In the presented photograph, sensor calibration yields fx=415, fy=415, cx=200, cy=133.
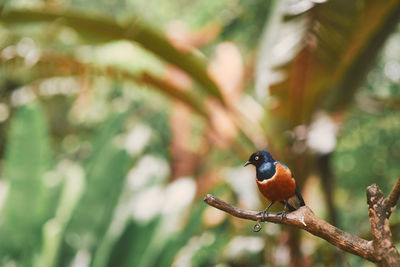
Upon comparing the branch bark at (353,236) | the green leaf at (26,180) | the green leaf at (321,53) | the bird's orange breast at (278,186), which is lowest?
the branch bark at (353,236)

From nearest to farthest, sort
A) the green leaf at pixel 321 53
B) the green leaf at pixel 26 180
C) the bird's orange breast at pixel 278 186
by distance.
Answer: the bird's orange breast at pixel 278 186, the green leaf at pixel 321 53, the green leaf at pixel 26 180

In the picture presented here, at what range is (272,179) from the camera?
22cm

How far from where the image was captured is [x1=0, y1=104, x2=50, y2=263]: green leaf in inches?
41.6

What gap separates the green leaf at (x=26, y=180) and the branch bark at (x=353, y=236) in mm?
954

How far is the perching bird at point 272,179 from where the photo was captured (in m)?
0.22

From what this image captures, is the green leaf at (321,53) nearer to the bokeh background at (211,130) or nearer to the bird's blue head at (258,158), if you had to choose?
the bokeh background at (211,130)

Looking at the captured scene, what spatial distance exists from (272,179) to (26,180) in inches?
38.7

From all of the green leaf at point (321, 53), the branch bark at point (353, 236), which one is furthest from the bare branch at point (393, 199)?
the green leaf at point (321, 53)

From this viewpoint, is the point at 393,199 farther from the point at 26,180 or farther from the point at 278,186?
the point at 26,180

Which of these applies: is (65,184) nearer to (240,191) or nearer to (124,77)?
(124,77)

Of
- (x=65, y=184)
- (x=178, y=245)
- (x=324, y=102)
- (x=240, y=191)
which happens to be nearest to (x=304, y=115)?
(x=324, y=102)

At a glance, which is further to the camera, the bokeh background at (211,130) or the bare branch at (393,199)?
the bokeh background at (211,130)

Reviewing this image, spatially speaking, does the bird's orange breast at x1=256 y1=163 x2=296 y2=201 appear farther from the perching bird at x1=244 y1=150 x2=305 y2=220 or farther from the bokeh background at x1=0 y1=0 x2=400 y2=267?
the bokeh background at x1=0 y1=0 x2=400 y2=267

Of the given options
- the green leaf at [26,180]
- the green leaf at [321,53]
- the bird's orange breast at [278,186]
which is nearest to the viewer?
the bird's orange breast at [278,186]
